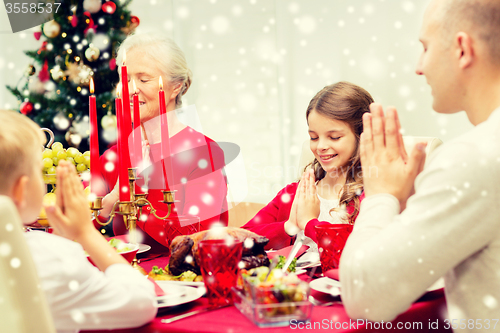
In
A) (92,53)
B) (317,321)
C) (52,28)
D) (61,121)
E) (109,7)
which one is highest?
(109,7)

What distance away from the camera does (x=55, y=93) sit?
11.6ft

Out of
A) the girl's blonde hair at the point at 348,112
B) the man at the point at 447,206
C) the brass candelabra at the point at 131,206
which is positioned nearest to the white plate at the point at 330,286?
the man at the point at 447,206

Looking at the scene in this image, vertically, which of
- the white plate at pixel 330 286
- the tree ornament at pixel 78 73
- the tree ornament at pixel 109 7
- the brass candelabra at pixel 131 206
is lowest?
the white plate at pixel 330 286

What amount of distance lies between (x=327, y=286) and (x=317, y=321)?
0.16 m

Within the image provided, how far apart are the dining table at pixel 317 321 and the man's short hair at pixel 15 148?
33cm

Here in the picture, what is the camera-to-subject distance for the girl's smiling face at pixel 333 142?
180 cm

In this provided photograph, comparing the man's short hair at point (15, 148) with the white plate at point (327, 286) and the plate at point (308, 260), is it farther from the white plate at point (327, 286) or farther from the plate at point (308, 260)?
the plate at point (308, 260)

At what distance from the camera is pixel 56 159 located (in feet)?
4.49

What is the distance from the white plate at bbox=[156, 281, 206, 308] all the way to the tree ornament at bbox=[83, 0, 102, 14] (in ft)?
10.3

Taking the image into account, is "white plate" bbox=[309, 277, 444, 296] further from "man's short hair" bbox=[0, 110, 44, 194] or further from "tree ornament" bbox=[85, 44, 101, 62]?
"tree ornament" bbox=[85, 44, 101, 62]

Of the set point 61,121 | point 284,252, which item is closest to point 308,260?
point 284,252

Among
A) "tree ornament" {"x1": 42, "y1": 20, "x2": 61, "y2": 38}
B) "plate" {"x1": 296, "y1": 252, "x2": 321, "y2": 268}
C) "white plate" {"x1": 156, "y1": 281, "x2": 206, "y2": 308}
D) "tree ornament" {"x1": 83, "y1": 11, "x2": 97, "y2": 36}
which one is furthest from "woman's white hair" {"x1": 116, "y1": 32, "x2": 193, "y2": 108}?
"tree ornament" {"x1": 42, "y1": 20, "x2": 61, "y2": 38}

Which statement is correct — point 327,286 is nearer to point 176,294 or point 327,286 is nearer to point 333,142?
point 176,294

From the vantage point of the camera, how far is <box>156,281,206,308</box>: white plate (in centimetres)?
85
